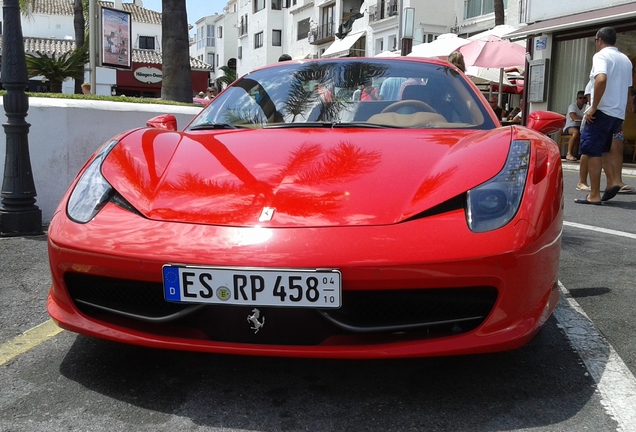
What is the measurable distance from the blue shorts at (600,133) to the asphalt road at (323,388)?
4235mm

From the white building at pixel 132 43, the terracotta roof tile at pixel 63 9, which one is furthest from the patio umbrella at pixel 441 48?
the terracotta roof tile at pixel 63 9

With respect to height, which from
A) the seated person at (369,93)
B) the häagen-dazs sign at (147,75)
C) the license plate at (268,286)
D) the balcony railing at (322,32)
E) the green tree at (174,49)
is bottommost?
the license plate at (268,286)

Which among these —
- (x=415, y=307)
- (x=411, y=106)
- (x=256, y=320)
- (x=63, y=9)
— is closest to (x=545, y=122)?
(x=411, y=106)

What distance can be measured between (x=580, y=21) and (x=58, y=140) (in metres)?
11.9

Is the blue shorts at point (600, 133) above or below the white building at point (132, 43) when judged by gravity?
below

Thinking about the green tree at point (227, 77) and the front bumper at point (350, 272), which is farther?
the green tree at point (227, 77)

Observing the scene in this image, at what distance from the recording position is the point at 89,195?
7.57 feet

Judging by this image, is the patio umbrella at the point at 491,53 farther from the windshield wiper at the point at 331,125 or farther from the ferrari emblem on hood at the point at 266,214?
the ferrari emblem on hood at the point at 266,214

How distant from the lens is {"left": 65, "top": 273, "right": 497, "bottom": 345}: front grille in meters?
1.92

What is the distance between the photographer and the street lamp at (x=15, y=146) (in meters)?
4.74

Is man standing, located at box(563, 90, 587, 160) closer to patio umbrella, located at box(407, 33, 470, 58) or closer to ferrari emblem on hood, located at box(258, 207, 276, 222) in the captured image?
patio umbrella, located at box(407, 33, 470, 58)

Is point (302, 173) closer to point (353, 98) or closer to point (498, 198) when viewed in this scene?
point (498, 198)

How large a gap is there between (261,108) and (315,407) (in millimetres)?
1598

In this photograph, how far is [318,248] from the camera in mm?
1876
